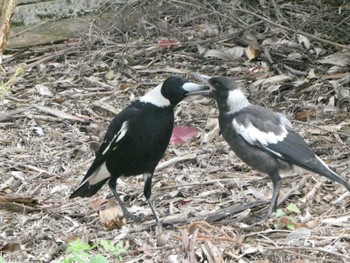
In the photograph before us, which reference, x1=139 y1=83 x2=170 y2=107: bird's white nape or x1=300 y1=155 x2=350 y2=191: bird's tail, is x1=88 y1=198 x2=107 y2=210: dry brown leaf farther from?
x1=300 y1=155 x2=350 y2=191: bird's tail

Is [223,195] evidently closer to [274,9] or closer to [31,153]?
[31,153]

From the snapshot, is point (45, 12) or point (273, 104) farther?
point (45, 12)

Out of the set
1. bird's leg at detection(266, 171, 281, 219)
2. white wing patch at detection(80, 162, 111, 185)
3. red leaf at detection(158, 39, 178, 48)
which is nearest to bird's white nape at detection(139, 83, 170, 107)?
white wing patch at detection(80, 162, 111, 185)

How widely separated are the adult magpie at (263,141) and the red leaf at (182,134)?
1516 millimetres

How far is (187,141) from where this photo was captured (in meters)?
6.98

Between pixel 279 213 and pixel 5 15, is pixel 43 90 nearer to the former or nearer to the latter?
pixel 5 15

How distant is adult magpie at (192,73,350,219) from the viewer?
5.33 metres

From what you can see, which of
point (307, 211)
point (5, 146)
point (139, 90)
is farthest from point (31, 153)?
point (307, 211)

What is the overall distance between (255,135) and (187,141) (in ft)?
5.52

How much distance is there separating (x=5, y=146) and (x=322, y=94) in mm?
2629

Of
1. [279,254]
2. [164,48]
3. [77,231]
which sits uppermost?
[279,254]

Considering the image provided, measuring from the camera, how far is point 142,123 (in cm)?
548

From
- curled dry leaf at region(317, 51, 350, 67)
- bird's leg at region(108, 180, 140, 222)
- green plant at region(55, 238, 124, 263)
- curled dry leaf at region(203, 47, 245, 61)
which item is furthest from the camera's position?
curled dry leaf at region(203, 47, 245, 61)


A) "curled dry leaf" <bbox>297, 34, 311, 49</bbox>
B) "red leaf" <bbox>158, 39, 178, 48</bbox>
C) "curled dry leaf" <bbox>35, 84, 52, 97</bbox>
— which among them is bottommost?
"curled dry leaf" <bbox>35, 84, 52, 97</bbox>
